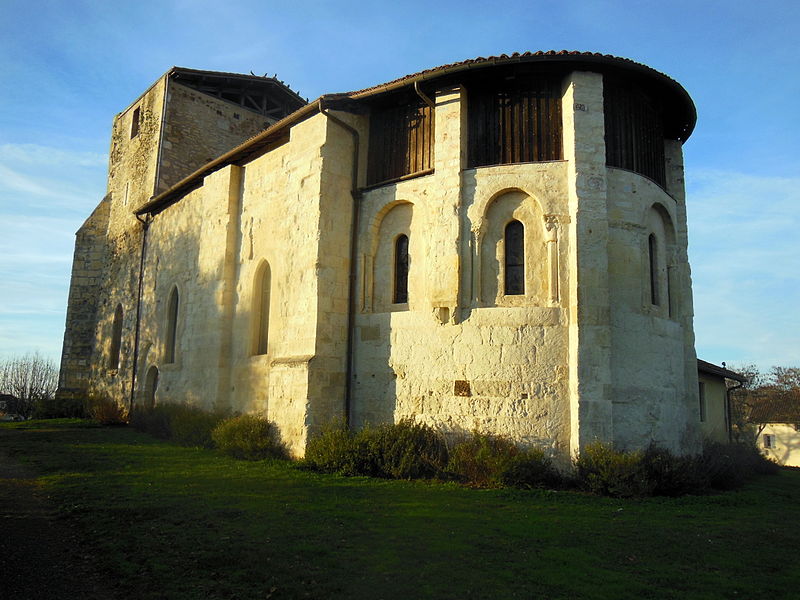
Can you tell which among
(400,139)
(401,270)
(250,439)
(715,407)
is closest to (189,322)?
(250,439)

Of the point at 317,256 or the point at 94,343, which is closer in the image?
the point at 317,256

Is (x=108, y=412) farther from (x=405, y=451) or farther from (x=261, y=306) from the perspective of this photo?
(x=405, y=451)

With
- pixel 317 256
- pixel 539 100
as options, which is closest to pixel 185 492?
pixel 317 256

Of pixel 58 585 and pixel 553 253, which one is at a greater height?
pixel 553 253

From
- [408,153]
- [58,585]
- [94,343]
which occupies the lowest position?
[58,585]

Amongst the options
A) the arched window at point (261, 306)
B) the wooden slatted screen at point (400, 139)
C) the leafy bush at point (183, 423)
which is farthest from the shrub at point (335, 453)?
the wooden slatted screen at point (400, 139)

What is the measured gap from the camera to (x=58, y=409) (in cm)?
2394

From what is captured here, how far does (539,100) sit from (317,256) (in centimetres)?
569

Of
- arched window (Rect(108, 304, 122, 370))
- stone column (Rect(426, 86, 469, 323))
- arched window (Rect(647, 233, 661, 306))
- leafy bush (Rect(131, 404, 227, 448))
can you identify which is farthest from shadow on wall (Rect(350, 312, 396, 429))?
arched window (Rect(108, 304, 122, 370))

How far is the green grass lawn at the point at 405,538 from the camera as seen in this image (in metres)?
5.55

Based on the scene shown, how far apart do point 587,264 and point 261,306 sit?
8.71m

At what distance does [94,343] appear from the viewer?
89.6ft

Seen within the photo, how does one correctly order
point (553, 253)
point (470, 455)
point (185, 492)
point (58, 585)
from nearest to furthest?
point (58, 585) < point (185, 492) < point (470, 455) < point (553, 253)

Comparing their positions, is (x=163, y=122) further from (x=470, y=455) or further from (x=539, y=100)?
(x=470, y=455)
